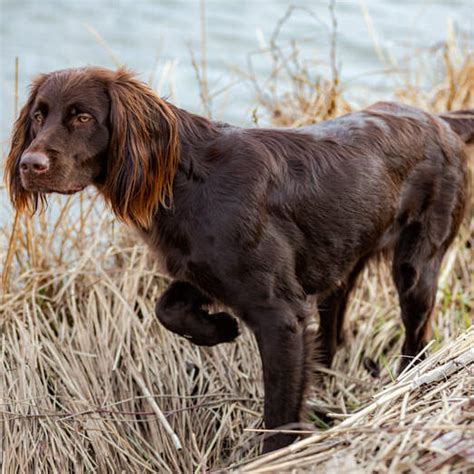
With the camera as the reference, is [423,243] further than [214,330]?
Yes

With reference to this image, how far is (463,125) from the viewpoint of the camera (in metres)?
3.97

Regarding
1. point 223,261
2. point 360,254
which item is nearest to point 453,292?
point 360,254

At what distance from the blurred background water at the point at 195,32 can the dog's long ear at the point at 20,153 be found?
13.6 ft

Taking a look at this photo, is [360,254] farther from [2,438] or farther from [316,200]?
[2,438]

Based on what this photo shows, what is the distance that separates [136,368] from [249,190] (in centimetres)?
104

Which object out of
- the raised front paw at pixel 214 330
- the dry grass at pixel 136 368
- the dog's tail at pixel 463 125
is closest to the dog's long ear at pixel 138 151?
the raised front paw at pixel 214 330

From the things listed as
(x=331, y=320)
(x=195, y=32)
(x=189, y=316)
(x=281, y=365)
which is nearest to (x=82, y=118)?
(x=189, y=316)

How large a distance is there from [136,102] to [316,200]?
2.34 ft

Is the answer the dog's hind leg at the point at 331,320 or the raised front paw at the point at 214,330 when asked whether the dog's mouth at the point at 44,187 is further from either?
the dog's hind leg at the point at 331,320

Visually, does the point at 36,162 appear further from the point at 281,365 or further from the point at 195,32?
the point at 195,32

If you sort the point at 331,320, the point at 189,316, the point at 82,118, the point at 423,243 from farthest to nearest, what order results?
the point at 331,320, the point at 423,243, the point at 189,316, the point at 82,118

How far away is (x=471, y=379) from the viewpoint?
2.90 m

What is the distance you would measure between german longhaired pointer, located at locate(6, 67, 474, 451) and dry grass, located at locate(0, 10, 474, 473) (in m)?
0.37

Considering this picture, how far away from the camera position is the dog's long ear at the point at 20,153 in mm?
3346
